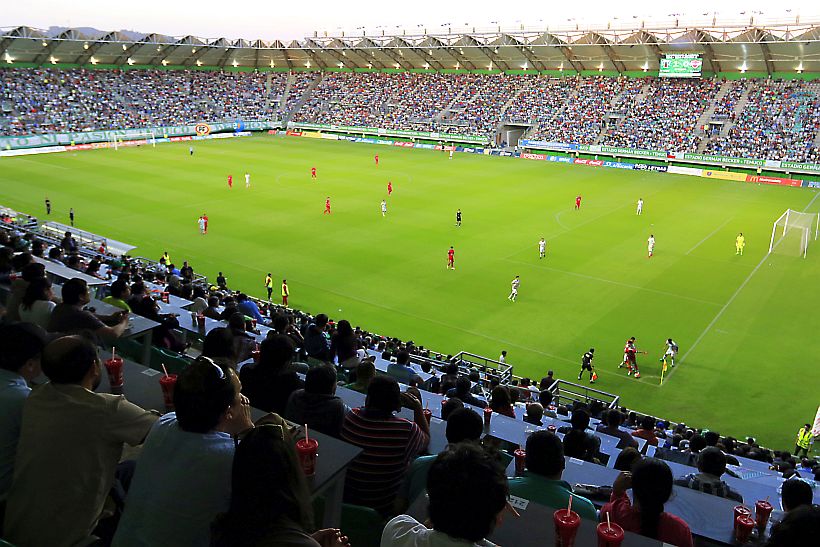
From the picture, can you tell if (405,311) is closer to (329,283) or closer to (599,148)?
(329,283)

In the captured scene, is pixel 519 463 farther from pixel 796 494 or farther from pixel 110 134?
pixel 110 134

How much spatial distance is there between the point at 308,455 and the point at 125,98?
88187 mm

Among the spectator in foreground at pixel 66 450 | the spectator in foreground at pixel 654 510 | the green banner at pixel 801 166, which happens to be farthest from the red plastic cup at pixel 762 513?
the green banner at pixel 801 166

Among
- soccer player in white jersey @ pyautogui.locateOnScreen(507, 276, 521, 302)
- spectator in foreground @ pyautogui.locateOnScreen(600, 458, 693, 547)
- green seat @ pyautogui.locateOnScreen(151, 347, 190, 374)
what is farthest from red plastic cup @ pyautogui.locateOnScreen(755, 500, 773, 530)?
soccer player in white jersey @ pyautogui.locateOnScreen(507, 276, 521, 302)

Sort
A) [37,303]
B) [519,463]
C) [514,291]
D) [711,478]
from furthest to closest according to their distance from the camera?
[514,291]
[37,303]
[711,478]
[519,463]

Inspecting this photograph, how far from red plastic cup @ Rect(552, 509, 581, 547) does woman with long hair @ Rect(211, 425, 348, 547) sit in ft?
4.79

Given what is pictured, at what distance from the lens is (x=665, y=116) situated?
68.9 meters

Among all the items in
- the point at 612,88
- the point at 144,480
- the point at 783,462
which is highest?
the point at 612,88

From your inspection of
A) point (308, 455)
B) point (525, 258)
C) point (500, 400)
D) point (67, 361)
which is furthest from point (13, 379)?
point (525, 258)

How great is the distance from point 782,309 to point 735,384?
26.1 feet

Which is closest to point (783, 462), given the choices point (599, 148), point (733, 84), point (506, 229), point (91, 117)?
point (506, 229)

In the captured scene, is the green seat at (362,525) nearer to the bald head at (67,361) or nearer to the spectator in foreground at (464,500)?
the spectator in foreground at (464,500)

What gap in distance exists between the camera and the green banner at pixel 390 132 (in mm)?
74531

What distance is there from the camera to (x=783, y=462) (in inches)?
481
